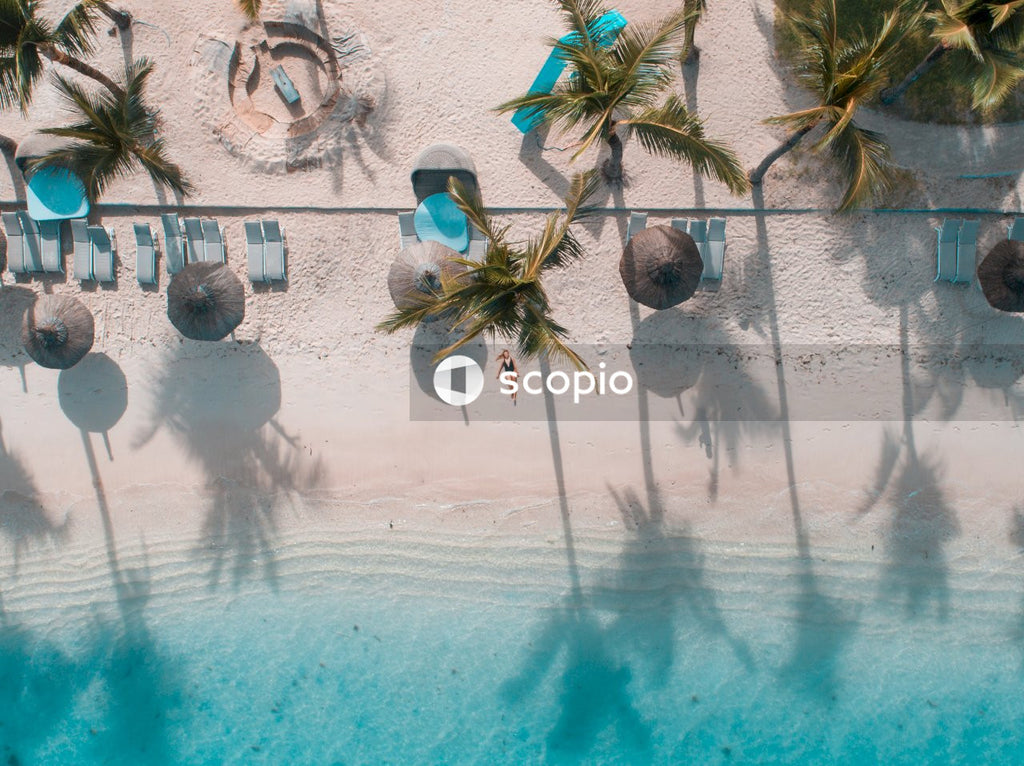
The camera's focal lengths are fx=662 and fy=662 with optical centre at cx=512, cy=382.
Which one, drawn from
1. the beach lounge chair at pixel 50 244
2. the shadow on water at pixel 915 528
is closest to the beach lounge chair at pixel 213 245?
the beach lounge chair at pixel 50 244

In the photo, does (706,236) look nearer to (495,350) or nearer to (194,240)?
(495,350)

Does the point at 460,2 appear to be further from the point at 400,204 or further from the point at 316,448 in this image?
the point at 316,448

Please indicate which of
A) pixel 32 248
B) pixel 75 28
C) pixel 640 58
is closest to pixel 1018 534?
pixel 640 58

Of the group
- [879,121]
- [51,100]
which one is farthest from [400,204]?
[879,121]

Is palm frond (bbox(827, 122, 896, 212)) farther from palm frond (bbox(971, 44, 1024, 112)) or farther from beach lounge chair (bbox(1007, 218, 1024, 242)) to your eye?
beach lounge chair (bbox(1007, 218, 1024, 242))

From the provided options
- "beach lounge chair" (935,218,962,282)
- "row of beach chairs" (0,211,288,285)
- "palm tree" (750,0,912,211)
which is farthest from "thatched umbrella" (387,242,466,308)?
"beach lounge chair" (935,218,962,282)

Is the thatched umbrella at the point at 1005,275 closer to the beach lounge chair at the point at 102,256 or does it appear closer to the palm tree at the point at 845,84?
the palm tree at the point at 845,84
